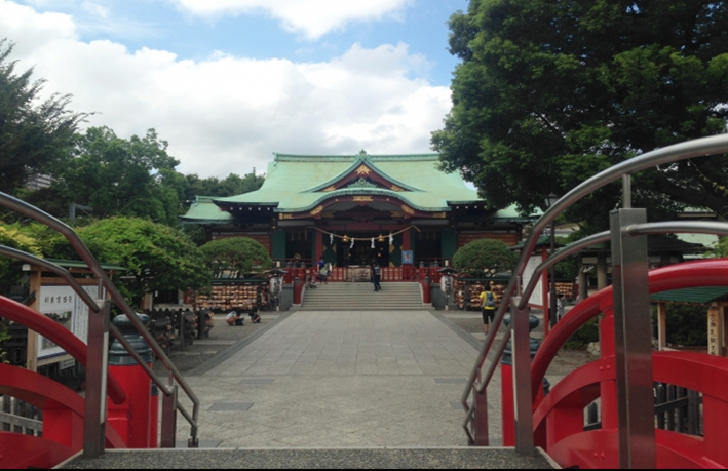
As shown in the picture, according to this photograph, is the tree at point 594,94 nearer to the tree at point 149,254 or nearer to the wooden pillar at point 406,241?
the tree at point 149,254

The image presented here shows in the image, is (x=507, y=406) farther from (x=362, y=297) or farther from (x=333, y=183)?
(x=333, y=183)

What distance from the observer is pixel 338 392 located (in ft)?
25.8

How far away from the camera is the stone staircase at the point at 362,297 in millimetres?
22859

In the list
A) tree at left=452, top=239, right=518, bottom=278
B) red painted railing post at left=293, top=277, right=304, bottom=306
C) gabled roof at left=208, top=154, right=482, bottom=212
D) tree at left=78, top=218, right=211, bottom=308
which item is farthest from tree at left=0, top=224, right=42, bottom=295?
gabled roof at left=208, top=154, right=482, bottom=212

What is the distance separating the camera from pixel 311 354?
37.6 ft

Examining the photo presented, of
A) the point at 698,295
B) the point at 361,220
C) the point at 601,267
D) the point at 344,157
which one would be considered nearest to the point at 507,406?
the point at 698,295

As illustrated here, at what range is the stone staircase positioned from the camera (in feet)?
75.0

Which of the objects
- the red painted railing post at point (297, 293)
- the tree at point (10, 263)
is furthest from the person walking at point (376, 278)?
the tree at point (10, 263)

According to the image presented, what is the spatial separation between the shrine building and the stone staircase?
9.62 ft

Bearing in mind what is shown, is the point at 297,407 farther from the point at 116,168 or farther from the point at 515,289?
the point at 116,168

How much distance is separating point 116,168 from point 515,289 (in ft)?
83.7

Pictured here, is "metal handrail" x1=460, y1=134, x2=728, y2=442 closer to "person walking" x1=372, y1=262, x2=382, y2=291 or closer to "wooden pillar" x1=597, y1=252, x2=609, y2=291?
"wooden pillar" x1=597, y1=252, x2=609, y2=291

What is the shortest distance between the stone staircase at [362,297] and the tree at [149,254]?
11.4 metres

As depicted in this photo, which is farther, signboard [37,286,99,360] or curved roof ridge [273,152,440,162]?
curved roof ridge [273,152,440,162]
